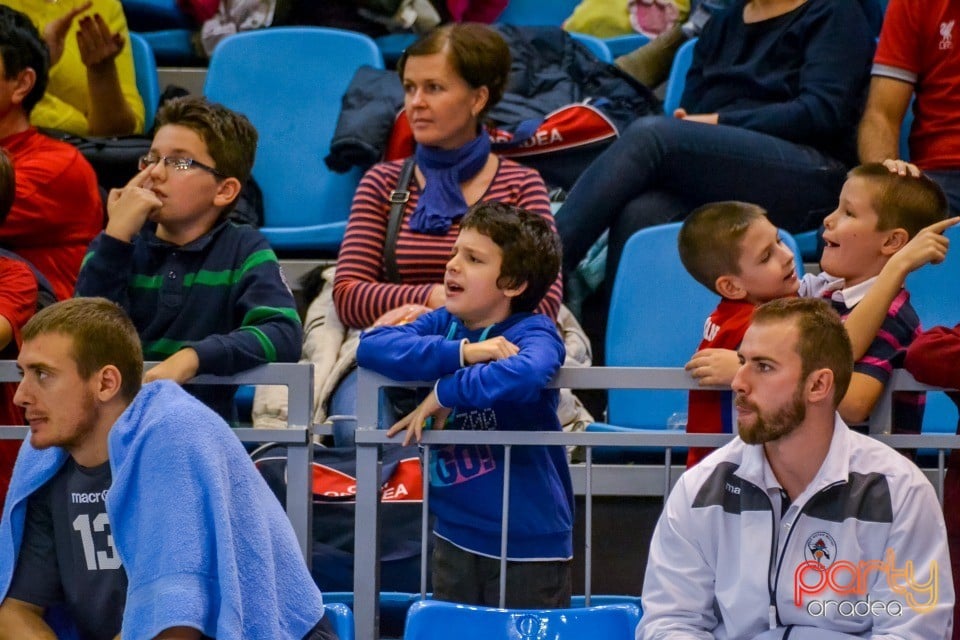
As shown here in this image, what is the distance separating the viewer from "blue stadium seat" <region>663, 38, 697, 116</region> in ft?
15.5

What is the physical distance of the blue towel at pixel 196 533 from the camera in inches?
90.6

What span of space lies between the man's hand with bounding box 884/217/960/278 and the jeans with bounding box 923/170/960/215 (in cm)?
116

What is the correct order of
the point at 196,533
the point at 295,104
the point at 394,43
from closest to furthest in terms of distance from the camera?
the point at 196,533 < the point at 295,104 < the point at 394,43

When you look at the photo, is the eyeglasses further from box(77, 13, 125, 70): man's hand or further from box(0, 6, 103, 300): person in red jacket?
box(77, 13, 125, 70): man's hand

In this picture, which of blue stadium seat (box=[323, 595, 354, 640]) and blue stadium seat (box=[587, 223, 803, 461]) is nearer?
blue stadium seat (box=[323, 595, 354, 640])

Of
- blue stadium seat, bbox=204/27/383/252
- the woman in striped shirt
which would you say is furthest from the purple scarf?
blue stadium seat, bbox=204/27/383/252

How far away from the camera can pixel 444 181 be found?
3549 mm

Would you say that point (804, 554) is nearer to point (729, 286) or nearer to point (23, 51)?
point (729, 286)

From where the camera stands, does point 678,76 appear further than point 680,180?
Yes

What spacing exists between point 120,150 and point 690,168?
1584 mm

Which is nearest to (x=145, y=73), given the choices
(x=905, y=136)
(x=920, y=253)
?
(x=905, y=136)

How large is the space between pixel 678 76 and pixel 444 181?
1.45 metres

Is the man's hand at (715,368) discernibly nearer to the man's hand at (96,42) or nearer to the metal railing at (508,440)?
the metal railing at (508,440)

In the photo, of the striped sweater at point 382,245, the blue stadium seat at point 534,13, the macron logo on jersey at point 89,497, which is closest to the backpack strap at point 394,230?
the striped sweater at point 382,245
